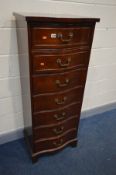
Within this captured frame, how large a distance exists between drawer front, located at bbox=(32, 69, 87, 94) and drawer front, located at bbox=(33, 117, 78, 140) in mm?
336

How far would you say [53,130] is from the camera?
4.72 ft

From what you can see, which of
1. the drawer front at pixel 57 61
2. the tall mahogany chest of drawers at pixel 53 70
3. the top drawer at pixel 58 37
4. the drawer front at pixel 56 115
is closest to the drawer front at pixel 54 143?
the tall mahogany chest of drawers at pixel 53 70

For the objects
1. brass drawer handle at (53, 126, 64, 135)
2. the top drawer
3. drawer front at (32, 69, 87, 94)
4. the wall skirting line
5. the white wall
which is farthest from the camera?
the wall skirting line

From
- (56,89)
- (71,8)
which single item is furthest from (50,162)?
(71,8)

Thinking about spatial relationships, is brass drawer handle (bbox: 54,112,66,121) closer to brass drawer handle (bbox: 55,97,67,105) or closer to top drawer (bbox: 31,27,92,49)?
brass drawer handle (bbox: 55,97,67,105)

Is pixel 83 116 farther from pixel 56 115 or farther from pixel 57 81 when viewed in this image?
pixel 57 81

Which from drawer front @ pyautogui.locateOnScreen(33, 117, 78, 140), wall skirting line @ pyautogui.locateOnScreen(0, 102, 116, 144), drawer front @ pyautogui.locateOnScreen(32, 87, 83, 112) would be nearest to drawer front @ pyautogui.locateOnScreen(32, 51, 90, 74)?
drawer front @ pyautogui.locateOnScreen(32, 87, 83, 112)

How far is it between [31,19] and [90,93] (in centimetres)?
129

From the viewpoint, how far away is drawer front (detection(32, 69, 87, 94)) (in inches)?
45.9

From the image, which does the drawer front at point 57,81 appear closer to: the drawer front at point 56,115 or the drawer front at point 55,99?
the drawer front at point 55,99

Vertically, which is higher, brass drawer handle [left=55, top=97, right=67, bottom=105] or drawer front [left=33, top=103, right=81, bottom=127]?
brass drawer handle [left=55, top=97, right=67, bottom=105]

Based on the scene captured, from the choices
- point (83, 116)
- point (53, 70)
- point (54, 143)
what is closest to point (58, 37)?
point (53, 70)

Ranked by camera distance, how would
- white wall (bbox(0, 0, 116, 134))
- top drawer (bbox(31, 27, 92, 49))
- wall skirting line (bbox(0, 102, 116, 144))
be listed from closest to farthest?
top drawer (bbox(31, 27, 92, 49)) < white wall (bbox(0, 0, 116, 134)) < wall skirting line (bbox(0, 102, 116, 144))

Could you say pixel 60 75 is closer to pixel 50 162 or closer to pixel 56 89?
pixel 56 89
